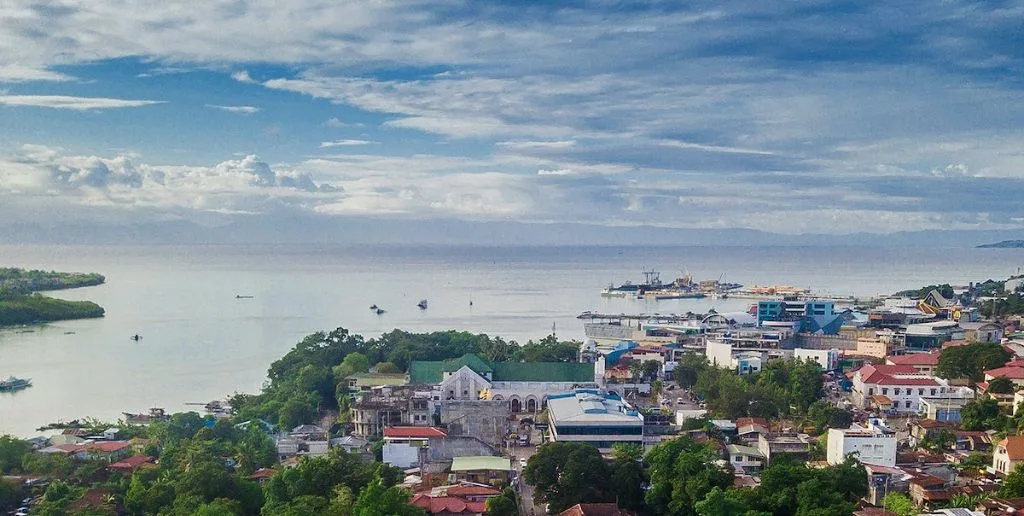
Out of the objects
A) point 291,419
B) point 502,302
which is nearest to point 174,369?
point 291,419

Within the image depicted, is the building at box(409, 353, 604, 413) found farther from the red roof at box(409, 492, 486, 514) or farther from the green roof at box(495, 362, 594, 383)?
the red roof at box(409, 492, 486, 514)

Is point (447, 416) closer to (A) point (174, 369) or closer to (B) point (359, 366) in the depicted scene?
(B) point (359, 366)

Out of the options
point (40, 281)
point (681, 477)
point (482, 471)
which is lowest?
point (482, 471)

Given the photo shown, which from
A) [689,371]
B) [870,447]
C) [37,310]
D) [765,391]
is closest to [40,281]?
[37,310]

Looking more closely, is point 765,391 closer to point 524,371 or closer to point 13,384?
point 524,371

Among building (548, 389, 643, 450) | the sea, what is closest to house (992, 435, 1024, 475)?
building (548, 389, 643, 450)

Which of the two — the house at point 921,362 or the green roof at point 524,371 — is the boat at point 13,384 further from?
the house at point 921,362
